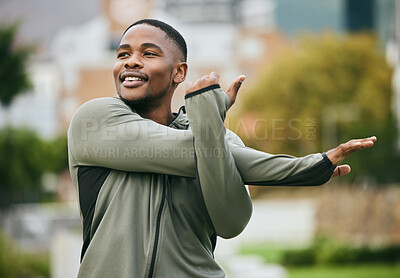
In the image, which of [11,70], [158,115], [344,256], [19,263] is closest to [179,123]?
[158,115]

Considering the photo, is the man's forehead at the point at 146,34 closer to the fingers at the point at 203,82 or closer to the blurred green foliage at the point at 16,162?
the fingers at the point at 203,82

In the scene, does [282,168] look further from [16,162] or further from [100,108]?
[16,162]

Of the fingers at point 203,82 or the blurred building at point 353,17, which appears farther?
the blurred building at point 353,17

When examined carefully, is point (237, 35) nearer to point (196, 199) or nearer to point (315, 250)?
point (315, 250)

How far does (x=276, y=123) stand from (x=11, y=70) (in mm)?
9485

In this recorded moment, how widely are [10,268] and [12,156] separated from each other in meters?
7.50

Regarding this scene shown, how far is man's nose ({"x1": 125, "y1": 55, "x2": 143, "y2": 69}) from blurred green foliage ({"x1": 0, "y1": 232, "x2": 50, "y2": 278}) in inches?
347

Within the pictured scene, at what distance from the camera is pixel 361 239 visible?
17406 millimetres

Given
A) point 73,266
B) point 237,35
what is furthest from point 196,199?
point 237,35

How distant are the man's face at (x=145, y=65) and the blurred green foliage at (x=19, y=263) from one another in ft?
28.8

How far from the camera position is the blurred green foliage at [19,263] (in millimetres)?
9969

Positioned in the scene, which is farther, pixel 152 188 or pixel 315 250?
pixel 315 250

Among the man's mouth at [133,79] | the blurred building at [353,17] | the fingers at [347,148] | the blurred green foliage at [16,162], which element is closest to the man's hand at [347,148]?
the fingers at [347,148]

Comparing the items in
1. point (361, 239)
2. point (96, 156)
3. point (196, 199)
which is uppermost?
point (96, 156)
